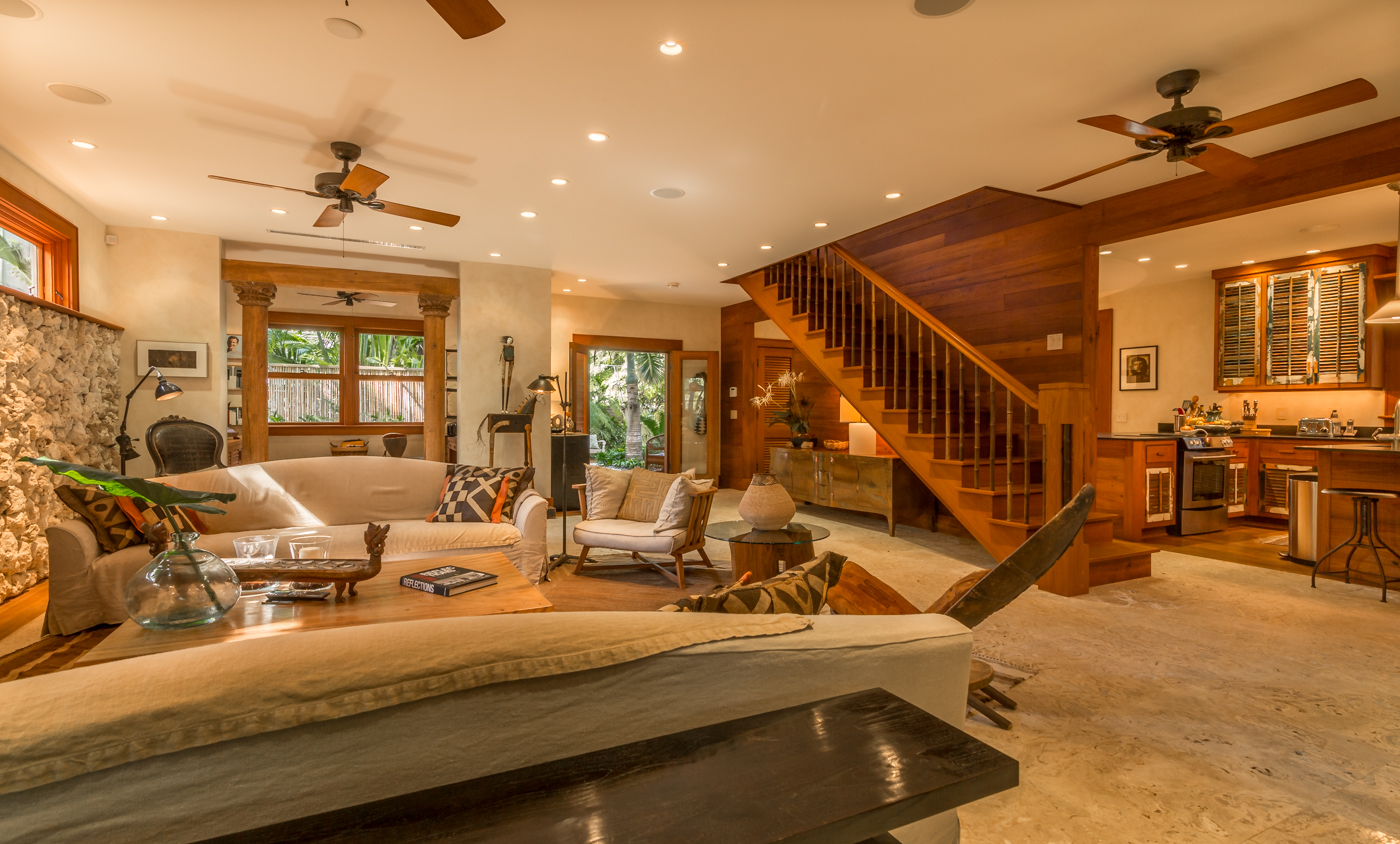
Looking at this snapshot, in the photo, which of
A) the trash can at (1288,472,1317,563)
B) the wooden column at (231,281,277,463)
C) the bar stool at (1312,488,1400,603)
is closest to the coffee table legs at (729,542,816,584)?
the bar stool at (1312,488,1400,603)

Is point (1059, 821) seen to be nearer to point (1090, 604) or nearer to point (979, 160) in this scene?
point (1090, 604)

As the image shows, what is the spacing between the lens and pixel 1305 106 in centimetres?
267

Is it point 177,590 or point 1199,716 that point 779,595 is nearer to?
point 177,590

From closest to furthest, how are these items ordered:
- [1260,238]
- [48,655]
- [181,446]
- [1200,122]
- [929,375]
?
[48,655]
[1200,122]
[181,446]
[1260,238]
[929,375]

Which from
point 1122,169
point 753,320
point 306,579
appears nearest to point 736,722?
point 306,579

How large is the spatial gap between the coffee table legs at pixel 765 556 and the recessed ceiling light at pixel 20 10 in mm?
3639

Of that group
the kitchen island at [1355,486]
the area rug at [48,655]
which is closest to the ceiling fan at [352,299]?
the area rug at [48,655]

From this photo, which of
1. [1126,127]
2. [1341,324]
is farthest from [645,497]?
[1341,324]

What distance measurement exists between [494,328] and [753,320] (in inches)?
132

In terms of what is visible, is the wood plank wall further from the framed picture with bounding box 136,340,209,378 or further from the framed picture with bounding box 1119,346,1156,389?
the framed picture with bounding box 136,340,209,378

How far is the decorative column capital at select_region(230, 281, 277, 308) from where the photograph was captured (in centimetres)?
618

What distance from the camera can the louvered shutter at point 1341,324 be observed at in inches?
238

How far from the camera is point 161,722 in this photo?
0.70 metres

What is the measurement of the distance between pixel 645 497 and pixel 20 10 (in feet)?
11.8
